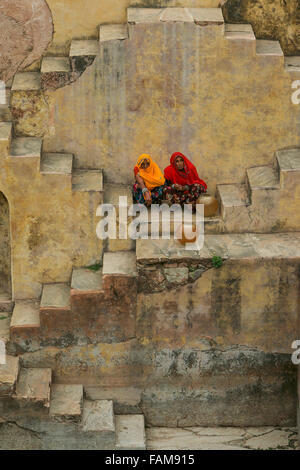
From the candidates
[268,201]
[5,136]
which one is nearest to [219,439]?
[268,201]

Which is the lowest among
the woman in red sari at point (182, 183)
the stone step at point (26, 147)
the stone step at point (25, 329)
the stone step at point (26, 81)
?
the stone step at point (25, 329)

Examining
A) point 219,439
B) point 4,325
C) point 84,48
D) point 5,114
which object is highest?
point 84,48

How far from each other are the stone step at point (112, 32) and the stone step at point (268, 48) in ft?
4.71

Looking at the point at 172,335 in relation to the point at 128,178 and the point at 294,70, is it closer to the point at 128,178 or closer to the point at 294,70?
the point at 128,178

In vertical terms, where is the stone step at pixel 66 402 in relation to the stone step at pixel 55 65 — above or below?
below

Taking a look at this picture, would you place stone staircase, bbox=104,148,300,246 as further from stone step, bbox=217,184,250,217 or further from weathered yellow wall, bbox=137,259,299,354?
weathered yellow wall, bbox=137,259,299,354

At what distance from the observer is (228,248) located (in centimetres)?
1163

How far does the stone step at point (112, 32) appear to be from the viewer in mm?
11562

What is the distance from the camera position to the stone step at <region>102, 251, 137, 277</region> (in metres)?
11.5

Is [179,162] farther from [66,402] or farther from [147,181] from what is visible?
[66,402]

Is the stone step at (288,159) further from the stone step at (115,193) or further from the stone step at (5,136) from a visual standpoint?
the stone step at (5,136)

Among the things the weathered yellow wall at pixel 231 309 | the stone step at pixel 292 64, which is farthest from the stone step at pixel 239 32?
the weathered yellow wall at pixel 231 309

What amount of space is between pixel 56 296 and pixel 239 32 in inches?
135
